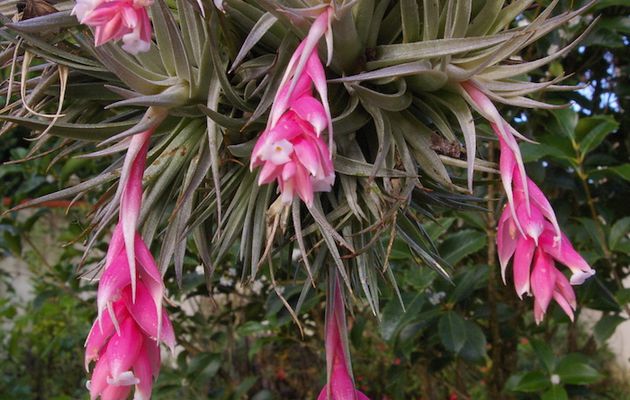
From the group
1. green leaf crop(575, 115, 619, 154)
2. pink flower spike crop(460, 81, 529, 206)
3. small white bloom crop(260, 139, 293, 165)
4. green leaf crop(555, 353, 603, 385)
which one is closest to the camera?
small white bloom crop(260, 139, 293, 165)

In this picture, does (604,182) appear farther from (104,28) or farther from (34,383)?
(34,383)

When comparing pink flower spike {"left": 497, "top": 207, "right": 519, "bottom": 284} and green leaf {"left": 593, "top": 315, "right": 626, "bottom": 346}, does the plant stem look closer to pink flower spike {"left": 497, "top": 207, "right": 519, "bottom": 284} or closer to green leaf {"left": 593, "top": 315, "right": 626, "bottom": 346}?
green leaf {"left": 593, "top": 315, "right": 626, "bottom": 346}

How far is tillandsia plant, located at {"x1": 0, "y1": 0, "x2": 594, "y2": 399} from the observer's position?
392 millimetres

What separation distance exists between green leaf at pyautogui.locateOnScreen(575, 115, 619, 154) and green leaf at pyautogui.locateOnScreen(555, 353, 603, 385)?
1.26 ft

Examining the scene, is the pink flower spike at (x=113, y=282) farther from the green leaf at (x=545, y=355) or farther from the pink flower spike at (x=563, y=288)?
Answer: the green leaf at (x=545, y=355)

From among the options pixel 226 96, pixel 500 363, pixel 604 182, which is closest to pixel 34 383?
pixel 500 363

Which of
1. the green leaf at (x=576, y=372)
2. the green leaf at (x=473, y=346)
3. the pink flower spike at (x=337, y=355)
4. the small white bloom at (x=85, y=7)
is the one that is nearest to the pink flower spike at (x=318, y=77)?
the small white bloom at (x=85, y=7)

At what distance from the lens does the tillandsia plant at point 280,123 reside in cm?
39

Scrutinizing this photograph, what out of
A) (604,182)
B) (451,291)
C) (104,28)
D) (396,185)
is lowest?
(451,291)

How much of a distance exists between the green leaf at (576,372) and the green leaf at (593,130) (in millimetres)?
385

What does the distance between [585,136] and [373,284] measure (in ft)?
1.98

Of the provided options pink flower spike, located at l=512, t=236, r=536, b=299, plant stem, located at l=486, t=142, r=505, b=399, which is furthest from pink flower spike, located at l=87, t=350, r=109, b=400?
plant stem, located at l=486, t=142, r=505, b=399

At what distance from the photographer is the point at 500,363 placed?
4.41 ft

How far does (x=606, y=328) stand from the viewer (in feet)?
3.70
